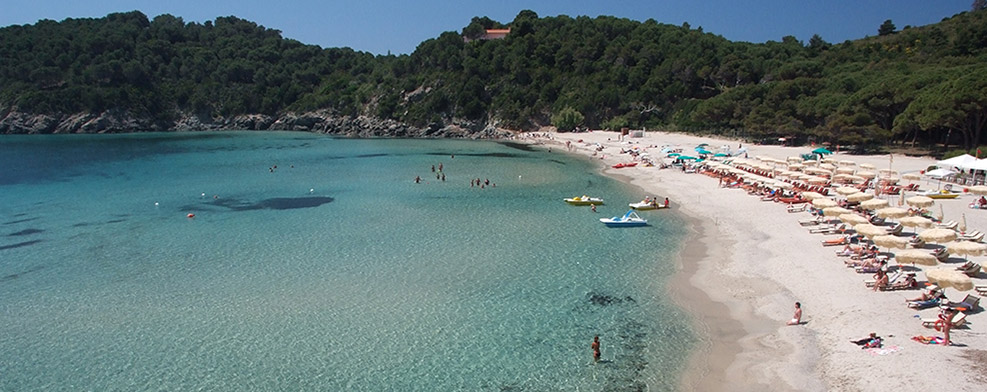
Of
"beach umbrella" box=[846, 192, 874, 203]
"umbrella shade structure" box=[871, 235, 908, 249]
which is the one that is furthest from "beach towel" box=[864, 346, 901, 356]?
"beach umbrella" box=[846, 192, 874, 203]

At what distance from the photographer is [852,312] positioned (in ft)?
52.5

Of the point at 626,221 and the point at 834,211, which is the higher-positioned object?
the point at 834,211

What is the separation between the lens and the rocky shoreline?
108 metres

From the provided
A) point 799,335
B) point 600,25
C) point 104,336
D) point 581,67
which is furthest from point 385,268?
Answer: point 600,25

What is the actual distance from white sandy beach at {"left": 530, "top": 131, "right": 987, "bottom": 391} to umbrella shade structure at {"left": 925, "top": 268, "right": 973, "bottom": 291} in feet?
2.48

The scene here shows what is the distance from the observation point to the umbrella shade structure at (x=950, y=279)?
15.2 m

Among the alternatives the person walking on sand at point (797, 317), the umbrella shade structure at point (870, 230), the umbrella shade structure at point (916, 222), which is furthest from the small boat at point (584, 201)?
the person walking on sand at point (797, 317)

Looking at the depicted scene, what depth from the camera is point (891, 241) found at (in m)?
19.0

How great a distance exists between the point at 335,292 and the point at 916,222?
843 inches

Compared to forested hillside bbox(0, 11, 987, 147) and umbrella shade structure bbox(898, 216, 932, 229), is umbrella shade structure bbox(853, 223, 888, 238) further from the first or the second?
forested hillside bbox(0, 11, 987, 147)

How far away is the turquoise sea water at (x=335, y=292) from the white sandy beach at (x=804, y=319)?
122 centimetres

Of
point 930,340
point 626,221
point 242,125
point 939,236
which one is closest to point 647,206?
point 626,221

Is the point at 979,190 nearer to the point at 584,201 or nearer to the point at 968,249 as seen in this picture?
the point at 968,249

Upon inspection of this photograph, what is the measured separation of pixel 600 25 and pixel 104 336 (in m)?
113
